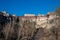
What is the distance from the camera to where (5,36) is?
26.1 meters

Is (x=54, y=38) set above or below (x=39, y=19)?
A: below

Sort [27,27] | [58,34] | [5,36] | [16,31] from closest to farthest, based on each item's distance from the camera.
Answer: [58,34], [5,36], [16,31], [27,27]

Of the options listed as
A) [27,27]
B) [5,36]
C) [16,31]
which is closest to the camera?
[5,36]

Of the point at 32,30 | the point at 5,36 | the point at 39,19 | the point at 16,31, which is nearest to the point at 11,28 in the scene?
the point at 16,31

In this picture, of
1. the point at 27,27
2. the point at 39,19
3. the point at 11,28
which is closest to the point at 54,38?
the point at 11,28

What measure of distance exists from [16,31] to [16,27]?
→ 1.61 metres

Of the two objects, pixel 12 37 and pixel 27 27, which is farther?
pixel 27 27

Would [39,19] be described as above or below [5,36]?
above

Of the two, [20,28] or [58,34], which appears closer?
[58,34]

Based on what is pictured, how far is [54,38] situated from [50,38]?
46cm

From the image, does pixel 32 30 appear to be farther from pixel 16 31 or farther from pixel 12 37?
pixel 12 37

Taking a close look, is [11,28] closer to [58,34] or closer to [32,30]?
[32,30]

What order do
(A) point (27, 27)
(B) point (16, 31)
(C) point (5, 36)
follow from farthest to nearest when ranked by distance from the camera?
(A) point (27, 27), (B) point (16, 31), (C) point (5, 36)

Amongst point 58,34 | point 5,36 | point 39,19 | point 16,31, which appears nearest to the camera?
point 58,34
